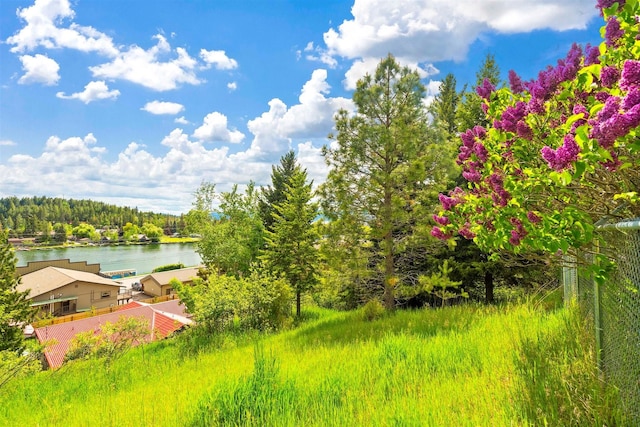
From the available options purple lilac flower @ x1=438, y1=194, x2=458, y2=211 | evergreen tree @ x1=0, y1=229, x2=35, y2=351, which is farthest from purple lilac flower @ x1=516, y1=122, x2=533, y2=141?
evergreen tree @ x1=0, y1=229, x2=35, y2=351

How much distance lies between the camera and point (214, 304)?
1238 centimetres

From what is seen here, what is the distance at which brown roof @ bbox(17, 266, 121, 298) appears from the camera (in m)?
30.4

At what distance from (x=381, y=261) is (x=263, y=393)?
7958 mm

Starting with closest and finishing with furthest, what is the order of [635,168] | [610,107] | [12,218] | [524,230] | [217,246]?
[610,107], [635,168], [524,230], [217,246], [12,218]

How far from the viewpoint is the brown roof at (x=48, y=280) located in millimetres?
30422

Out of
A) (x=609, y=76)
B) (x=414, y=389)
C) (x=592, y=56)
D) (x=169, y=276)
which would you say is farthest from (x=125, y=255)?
(x=609, y=76)

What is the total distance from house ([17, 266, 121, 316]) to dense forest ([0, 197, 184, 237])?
79.5 meters

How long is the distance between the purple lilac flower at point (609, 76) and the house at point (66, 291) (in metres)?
38.3

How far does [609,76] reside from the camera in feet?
5.88

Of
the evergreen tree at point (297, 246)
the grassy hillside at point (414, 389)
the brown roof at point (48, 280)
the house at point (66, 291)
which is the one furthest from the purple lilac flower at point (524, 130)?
the brown roof at point (48, 280)

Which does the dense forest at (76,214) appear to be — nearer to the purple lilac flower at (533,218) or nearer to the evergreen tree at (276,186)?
the evergreen tree at (276,186)

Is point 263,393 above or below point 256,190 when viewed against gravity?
below

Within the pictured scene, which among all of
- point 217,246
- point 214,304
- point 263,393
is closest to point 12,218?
point 217,246

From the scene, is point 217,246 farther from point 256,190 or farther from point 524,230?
point 524,230
